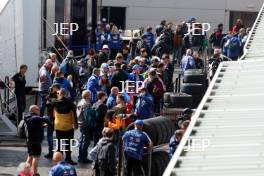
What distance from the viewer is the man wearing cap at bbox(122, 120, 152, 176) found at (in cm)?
1481

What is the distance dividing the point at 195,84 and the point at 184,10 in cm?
1707

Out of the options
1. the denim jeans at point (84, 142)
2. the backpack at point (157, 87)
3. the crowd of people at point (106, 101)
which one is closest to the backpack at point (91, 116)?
the crowd of people at point (106, 101)

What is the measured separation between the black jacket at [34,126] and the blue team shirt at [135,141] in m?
1.67

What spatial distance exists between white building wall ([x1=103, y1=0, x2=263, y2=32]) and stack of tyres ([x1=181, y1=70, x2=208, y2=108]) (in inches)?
620

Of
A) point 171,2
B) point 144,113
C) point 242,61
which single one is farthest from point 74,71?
point 171,2

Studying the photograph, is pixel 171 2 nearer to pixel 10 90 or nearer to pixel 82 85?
pixel 82 85

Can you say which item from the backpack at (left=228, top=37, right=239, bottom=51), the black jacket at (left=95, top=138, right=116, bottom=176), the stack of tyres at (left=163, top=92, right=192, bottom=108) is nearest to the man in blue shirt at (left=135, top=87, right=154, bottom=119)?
the stack of tyres at (left=163, top=92, right=192, bottom=108)

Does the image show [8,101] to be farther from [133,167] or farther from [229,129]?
[229,129]

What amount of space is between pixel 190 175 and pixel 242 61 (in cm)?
641

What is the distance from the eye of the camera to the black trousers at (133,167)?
49.4 feet

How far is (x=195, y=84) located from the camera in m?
21.7

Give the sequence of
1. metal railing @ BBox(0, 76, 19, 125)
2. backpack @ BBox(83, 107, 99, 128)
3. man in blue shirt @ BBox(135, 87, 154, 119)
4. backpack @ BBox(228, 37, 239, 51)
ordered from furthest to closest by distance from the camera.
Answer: backpack @ BBox(228, 37, 239, 51) < metal railing @ BBox(0, 76, 19, 125) < man in blue shirt @ BBox(135, 87, 154, 119) < backpack @ BBox(83, 107, 99, 128)

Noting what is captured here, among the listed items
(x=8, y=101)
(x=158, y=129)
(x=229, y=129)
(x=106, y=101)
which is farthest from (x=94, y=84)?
(x=229, y=129)

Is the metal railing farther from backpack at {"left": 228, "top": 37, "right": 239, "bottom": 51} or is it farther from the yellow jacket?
backpack at {"left": 228, "top": 37, "right": 239, "bottom": 51}
